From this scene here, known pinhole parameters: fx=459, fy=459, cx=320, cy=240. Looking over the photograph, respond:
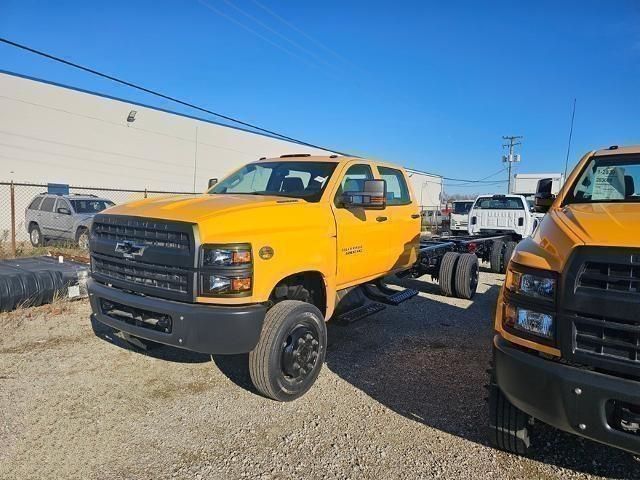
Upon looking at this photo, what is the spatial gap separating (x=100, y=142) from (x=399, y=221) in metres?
16.9

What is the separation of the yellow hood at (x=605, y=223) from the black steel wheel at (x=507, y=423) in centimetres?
106

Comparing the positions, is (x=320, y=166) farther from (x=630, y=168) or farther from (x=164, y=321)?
(x=630, y=168)

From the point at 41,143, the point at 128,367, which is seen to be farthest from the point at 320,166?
the point at 41,143

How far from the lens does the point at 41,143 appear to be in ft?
→ 56.0

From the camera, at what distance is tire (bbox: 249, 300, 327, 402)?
367 centimetres

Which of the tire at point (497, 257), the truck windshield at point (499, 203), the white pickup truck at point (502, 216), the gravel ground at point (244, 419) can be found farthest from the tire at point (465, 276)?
the truck windshield at point (499, 203)

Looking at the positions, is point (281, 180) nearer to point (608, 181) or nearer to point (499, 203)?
point (608, 181)

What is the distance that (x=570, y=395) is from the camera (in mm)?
2336

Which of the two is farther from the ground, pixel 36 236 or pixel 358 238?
pixel 358 238

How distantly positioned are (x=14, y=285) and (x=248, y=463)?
4.93 m

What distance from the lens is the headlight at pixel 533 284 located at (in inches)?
99.0

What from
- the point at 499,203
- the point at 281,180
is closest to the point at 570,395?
the point at 281,180

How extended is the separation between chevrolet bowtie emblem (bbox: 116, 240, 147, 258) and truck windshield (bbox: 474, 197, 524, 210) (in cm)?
1264

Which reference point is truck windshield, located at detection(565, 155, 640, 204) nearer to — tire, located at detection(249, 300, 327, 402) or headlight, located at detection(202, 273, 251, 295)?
tire, located at detection(249, 300, 327, 402)
